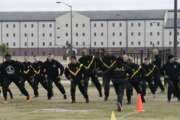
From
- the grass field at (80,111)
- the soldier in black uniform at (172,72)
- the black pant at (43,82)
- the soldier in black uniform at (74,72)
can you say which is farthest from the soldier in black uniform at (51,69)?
the soldier in black uniform at (172,72)

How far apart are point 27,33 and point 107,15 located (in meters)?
22.8

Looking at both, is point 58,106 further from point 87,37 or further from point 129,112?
point 87,37

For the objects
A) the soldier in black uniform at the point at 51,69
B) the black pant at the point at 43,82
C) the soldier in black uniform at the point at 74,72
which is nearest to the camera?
the soldier in black uniform at the point at 74,72

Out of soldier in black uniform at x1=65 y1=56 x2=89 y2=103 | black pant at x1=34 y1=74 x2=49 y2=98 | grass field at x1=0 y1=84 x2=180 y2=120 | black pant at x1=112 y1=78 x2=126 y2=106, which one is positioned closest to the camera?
grass field at x1=0 y1=84 x2=180 y2=120

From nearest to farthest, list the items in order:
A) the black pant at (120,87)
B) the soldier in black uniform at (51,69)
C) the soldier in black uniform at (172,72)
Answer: the black pant at (120,87) < the soldier in black uniform at (172,72) < the soldier in black uniform at (51,69)

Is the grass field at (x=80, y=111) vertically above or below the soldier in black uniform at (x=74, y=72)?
below

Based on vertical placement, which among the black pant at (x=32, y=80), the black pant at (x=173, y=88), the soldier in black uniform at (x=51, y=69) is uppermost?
the soldier in black uniform at (x=51, y=69)

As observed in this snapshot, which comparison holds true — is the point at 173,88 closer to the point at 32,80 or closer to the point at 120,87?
the point at 120,87

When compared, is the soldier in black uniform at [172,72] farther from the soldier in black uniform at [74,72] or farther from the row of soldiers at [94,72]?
the soldier in black uniform at [74,72]

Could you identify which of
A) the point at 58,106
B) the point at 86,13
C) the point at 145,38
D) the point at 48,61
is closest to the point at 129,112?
the point at 58,106

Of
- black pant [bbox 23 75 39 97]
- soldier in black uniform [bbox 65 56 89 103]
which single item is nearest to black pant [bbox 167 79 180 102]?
soldier in black uniform [bbox 65 56 89 103]

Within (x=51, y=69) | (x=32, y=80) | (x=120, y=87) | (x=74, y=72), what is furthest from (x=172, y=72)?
(x=32, y=80)

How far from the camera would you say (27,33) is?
173 metres

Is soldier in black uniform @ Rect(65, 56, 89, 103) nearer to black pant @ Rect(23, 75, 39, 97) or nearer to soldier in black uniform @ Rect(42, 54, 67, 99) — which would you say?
soldier in black uniform @ Rect(42, 54, 67, 99)
